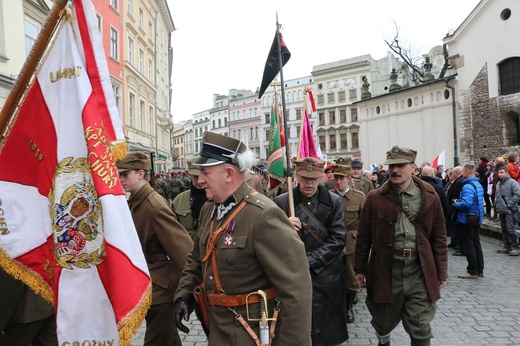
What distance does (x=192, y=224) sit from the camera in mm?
6254

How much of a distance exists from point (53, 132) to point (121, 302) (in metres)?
1.15

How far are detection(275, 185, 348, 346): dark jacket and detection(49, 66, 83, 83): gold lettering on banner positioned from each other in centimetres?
264

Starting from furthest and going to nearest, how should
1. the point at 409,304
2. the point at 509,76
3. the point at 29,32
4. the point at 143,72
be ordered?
1. the point at 143,72
2. the point at 509,76
3. the point at 29,32
4. the point at 409,304

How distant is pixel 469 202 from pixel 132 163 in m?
6.56

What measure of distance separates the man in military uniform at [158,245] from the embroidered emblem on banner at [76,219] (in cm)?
110

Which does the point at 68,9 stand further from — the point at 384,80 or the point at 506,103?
the point at 384,80

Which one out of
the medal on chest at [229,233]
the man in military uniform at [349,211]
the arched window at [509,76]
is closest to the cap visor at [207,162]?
the medal on chest at [229,233]

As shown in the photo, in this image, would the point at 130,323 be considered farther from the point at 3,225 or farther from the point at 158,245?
the point at 158,245

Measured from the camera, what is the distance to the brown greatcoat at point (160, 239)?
12.0ft

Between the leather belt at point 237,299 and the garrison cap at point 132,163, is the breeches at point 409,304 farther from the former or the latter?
the garrison cap at point 132,163

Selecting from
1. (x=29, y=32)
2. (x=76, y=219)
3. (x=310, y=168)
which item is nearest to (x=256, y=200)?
(x=76, y=219)

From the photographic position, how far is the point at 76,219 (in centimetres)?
257

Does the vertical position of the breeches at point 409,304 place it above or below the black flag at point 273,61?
below

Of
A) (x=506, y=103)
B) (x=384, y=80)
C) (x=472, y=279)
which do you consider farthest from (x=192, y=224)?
(x=384, y=80)
